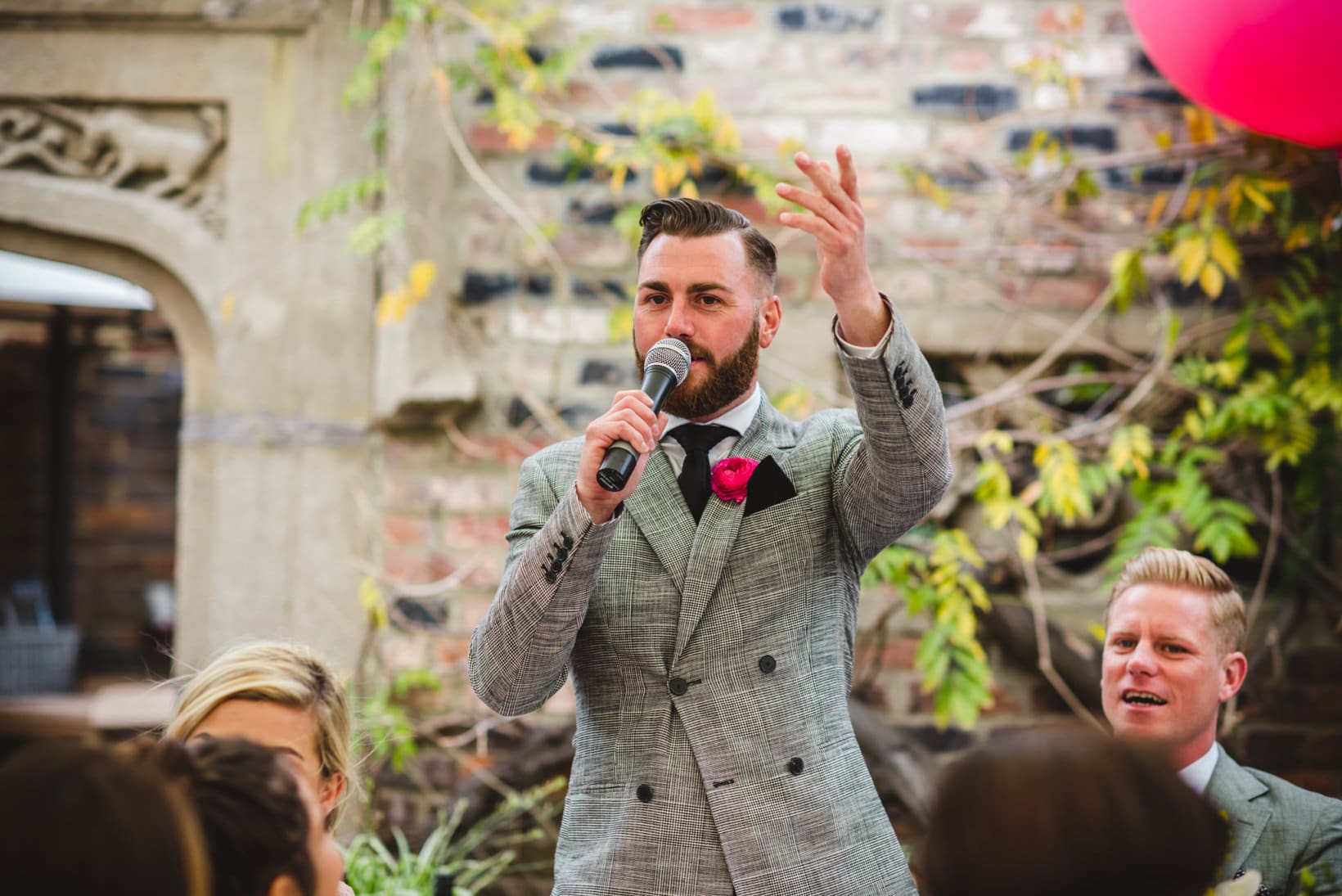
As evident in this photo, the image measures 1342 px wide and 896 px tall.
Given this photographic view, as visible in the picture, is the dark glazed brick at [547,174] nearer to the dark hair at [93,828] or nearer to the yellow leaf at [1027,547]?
the yellow leaf at [1027,547]

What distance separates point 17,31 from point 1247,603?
11.4ft

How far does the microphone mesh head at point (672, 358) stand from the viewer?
1.60m

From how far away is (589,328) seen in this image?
3279 mm

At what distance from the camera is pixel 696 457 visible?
1.75m

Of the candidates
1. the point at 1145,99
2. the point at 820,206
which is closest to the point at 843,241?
the point at 820,206

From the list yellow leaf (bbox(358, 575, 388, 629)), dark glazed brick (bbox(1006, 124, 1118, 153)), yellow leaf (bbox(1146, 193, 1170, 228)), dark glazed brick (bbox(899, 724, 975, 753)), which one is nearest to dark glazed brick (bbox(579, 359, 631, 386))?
yellow leaf (bbox(358, 575, 388, 629))

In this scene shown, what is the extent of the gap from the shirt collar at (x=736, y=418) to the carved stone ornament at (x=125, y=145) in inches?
81.0

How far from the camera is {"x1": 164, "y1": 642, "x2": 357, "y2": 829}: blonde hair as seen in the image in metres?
1.69

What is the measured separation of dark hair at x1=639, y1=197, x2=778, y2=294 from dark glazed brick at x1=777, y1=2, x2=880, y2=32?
1638 mm

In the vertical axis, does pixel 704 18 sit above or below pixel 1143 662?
above

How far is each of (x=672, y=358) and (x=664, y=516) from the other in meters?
0.23

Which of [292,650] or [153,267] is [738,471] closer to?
[292,650]

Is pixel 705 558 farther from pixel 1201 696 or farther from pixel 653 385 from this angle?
pixel 1201 696

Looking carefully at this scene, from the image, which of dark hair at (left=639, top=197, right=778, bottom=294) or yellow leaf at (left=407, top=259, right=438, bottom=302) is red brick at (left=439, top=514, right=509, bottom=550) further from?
dark hair at (left=639, top=197, right=778, bottom=294)
